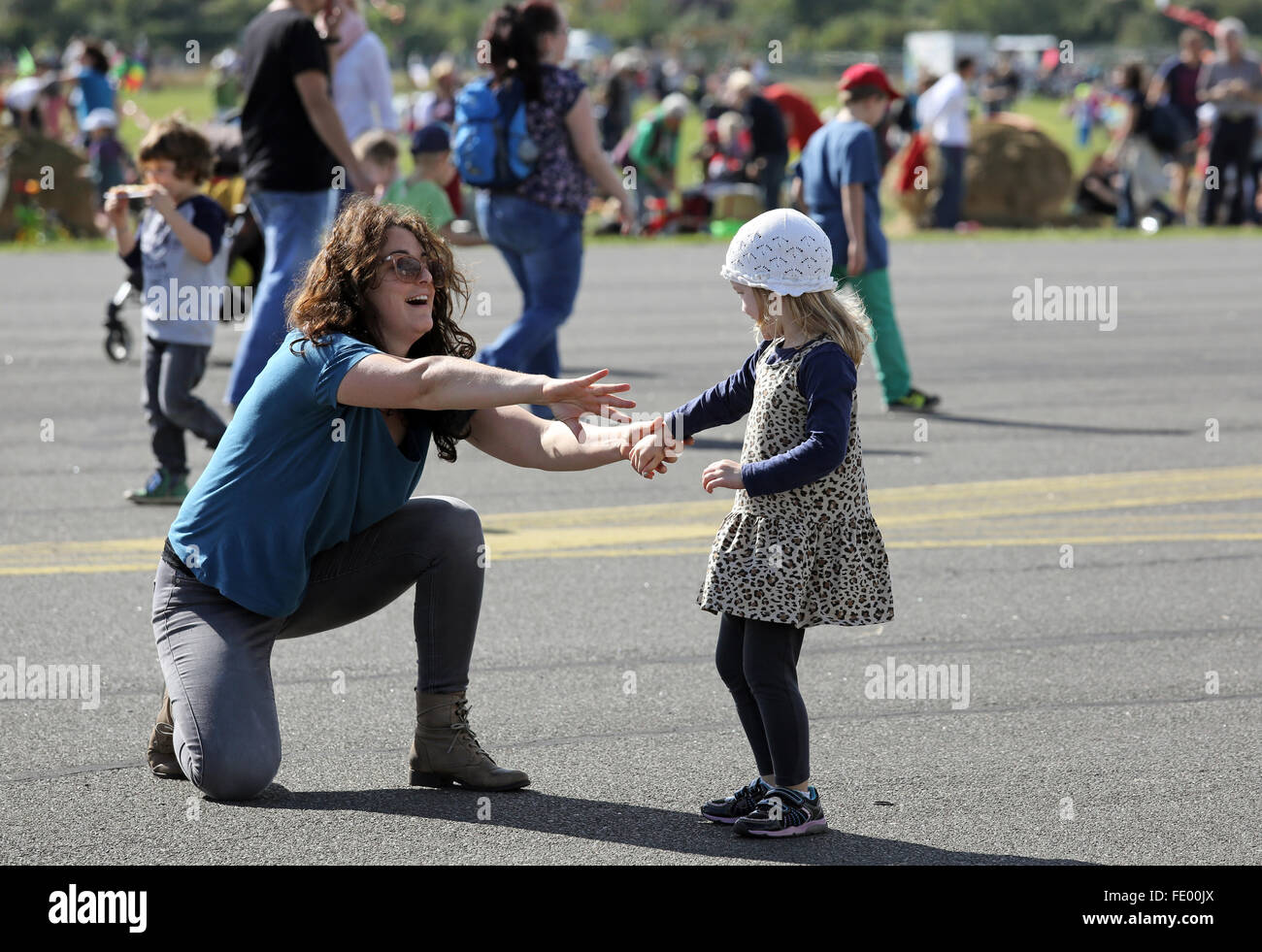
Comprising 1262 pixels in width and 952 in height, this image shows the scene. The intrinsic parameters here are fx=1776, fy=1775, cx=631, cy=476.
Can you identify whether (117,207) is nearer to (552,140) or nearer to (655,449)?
(552,140)

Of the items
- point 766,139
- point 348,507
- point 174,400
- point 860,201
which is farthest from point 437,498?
point 766,139

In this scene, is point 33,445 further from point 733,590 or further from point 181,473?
point 733,590

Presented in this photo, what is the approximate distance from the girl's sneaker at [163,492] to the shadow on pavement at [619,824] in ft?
10.9

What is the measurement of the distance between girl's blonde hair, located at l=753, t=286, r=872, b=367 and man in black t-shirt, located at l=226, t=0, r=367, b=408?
4498 millimetres

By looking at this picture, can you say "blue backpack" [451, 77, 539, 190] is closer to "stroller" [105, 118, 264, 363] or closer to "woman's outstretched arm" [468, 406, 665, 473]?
"stroller" [105, 118, 264, 363]

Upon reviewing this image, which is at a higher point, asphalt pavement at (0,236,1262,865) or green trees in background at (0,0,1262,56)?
green trees in background at (0,0,1262,56)

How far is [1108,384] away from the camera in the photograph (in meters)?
10.6

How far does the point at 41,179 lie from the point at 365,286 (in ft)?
50.9

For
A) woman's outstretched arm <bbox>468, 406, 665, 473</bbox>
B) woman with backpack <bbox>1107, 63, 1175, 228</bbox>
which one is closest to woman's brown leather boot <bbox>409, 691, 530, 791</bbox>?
woman's outstretched arm <bbox>468, 406, 665, 473</bbox>

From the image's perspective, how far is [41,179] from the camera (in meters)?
18.6

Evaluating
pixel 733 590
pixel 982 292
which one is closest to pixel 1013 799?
pixel 733 590

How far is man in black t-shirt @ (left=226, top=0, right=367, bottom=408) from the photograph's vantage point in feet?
27.3

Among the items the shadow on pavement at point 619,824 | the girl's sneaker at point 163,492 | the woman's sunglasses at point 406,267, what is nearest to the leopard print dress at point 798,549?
the shadow on pavement at point 619,824

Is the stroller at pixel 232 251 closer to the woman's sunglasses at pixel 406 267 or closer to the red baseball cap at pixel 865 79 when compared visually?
the red baseball cap at pixel 865 79
